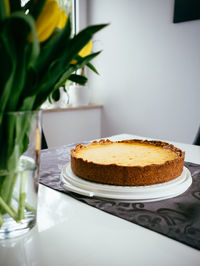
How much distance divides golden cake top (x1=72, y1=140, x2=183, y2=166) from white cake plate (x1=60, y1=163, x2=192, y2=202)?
0.26 feet

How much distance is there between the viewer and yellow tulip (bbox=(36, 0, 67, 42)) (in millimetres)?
414

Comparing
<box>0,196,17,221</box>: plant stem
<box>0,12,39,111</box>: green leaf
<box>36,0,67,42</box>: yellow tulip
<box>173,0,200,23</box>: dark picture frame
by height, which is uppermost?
<box>173,0,200,23</box>: dark picture frame

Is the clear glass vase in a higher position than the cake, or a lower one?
higher

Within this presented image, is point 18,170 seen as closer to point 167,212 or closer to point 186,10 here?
point 167,212

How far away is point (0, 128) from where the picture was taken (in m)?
0.45

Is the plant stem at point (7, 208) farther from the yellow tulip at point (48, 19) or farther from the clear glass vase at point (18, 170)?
the yellow tulip at point (48, 19)

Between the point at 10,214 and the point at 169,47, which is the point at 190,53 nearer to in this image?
the point at 169,47

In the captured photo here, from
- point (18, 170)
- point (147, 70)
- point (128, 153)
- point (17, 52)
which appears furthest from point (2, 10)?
A: point (147, 70)

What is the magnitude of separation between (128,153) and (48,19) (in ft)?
1.88

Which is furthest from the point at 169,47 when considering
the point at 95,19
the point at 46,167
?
the point at 46,167

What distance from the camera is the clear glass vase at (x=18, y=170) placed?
460mm

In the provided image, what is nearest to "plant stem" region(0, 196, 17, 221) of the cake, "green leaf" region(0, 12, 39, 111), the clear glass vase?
the clear glass vase

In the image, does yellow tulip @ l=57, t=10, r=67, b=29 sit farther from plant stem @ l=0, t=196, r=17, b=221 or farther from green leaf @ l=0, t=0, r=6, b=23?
plant stem @ l=0, t=196, r=17, b=221

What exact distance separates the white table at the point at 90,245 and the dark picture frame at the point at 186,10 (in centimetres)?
233
